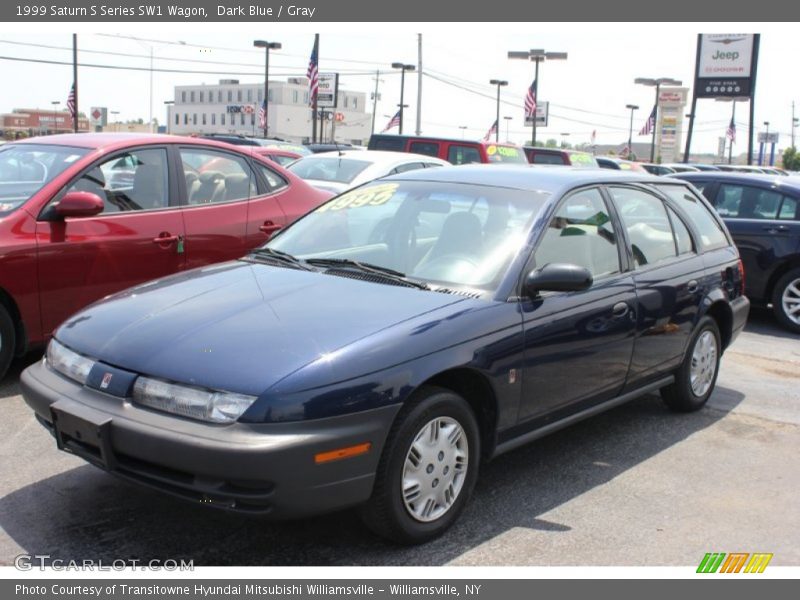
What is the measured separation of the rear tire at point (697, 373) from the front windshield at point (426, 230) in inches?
71.4

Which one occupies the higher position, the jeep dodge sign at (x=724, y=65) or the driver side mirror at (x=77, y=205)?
the jeep dodge sign at (x=724, y=65)

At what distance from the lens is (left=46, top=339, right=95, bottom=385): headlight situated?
3551mm

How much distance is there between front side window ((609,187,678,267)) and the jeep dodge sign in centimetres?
3308

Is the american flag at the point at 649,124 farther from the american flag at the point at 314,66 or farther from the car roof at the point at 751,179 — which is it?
the car roof at the point at 751,179

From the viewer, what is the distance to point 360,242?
4.61 m

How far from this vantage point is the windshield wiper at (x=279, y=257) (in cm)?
439

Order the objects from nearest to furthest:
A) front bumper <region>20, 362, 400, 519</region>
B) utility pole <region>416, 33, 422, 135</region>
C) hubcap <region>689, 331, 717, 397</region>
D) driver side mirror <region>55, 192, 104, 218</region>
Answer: front bumper <region>20, 362, 400, 519</region> < driver side mirror <region>55, 192, 104, 218</region> < hubcap <region>689, 331, 717, 397</region> < utility pole <region>416, 33, 422, 135</region>

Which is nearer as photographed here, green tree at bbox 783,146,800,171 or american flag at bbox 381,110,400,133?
american flag at bbox 381,110,400,133

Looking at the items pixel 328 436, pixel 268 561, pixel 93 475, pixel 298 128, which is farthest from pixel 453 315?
pixel 298 128

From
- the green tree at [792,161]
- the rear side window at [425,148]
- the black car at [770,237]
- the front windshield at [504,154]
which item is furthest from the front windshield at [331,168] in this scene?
the green tree at [792,161]

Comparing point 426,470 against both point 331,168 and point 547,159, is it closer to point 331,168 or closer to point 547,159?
point 331,168

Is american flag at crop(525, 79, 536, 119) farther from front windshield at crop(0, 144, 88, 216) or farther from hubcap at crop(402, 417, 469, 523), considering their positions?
hubcap at crop(402, 417, 469, 523)

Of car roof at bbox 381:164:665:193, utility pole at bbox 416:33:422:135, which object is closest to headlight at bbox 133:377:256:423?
car roof at bbox 381:164:665:193

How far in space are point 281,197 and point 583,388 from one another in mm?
3525
